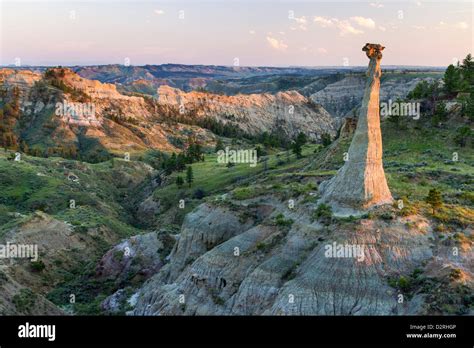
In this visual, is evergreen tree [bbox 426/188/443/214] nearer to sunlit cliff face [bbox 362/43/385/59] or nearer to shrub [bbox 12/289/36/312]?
sunlit cliff face [bbox 362/43/385/59]

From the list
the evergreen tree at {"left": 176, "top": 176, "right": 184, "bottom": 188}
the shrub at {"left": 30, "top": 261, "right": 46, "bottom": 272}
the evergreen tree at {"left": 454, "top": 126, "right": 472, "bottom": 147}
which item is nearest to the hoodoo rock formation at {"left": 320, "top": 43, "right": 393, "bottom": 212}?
the evergreen tree at {"left": 454, "top": 126, "right": 472, "bottom": 147}

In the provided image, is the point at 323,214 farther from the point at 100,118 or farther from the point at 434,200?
the point at 100,118

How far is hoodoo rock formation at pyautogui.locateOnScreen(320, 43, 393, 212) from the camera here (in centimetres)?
3672

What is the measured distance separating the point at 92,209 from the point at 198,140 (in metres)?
91.1

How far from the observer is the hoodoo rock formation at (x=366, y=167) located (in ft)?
120

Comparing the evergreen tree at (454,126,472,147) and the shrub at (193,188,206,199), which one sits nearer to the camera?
the evergreen tree at (454,126,472,147)

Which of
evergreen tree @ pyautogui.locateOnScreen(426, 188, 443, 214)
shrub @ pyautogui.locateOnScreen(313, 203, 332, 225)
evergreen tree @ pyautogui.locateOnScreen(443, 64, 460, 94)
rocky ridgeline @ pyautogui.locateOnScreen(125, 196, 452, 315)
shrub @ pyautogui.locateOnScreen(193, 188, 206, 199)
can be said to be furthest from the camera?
shrub @ pyautogui.locateOnScreen(193, 188, 206, 199)

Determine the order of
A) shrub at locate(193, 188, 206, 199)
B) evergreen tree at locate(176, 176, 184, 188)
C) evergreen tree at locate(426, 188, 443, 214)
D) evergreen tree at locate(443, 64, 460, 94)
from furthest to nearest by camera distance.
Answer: evergreen tree at locate(176, 176, 184, 188) → shrub at locate(193, 188, 206, 199) → evergreen tree at locate(443, 64, 460, 94) → evergreen tree at locate(426, 188, 443, 214)

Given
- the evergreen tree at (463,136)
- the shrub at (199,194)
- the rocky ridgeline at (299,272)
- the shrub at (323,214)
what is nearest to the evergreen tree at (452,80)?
the evergreen tree at (463,136)

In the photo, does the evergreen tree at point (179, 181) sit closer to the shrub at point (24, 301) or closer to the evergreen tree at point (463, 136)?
the evergreen tree at point (463, 136)

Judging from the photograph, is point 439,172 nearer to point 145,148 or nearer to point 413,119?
point 413,119

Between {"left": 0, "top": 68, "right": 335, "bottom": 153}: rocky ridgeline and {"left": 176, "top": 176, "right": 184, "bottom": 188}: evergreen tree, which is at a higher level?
{"left": 0, "top": 68, "right": 335, "bottom": 153}: rocky ridgeline
